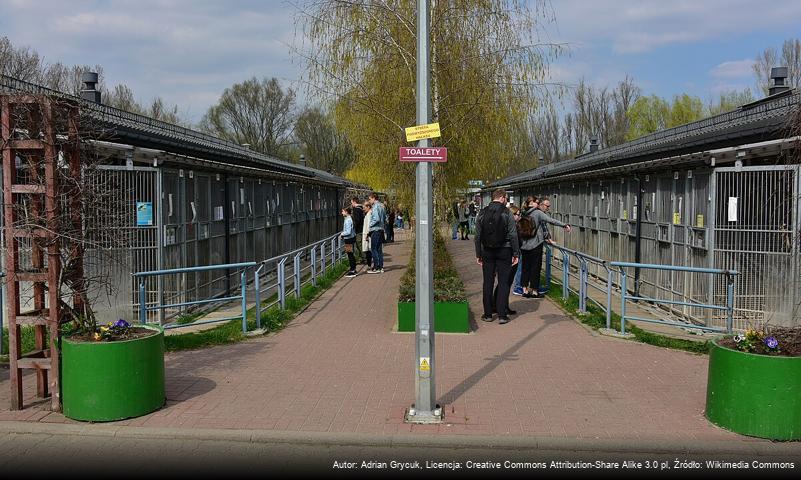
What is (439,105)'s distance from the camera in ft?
38.4

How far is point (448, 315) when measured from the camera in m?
9.79

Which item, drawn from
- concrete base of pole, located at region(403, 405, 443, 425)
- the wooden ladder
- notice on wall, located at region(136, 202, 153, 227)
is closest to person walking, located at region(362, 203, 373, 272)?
notice on wall, located at region(136, 202, 153, 227)

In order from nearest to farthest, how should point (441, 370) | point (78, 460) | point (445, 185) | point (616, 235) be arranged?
1. point (78, 460)
2. point (441, 370)
3. point (445, 185)
4. point (616, 235)

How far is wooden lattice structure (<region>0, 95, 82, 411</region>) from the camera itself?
5953mm

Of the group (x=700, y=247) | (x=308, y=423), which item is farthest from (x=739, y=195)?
(x=308, y=423)

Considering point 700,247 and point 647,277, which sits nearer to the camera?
point 700,247

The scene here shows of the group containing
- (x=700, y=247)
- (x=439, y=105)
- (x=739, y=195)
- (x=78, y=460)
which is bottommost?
(x=78, y=460)

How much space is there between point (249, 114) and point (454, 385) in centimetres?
5631

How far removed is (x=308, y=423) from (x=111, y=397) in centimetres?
170

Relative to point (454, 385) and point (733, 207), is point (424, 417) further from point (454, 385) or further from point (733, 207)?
point (733, 207)

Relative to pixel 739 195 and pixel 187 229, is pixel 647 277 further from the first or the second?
pixel 187 229

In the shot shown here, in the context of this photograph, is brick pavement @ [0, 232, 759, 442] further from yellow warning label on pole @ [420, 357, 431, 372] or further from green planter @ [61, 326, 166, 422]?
yellow warning label on pole @ [420, 357, 431, 372]

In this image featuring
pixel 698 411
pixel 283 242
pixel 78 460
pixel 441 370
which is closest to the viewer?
pixel 78 460

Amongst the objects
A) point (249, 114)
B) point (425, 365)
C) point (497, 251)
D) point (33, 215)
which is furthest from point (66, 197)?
point (249, 114)
